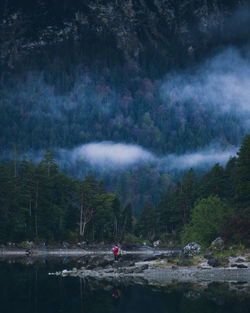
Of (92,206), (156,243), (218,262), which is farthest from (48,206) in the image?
(218,262)

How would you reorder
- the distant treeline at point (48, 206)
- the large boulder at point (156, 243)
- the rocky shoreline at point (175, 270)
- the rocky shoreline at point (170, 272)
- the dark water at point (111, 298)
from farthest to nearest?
the large boulder at point (156, 243) → the distant treeline at point (48, 206) → the rocky shoreline at point (175, 270) → the rocky shoreline at point (170, 272) → the dark water at point (111, 298)

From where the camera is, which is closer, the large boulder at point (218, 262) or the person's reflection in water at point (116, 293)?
the person's reflection in water at point (116, 293)

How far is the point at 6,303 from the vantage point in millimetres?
26453

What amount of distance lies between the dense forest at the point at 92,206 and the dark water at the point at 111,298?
87.2ft

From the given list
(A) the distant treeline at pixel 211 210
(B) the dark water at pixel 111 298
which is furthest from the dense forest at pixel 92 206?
(B) the dark water at pixel 111 298

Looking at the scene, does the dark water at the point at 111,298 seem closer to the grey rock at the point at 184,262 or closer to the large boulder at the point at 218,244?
the grey rock at the point at 184,262

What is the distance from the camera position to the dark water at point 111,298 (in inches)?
971

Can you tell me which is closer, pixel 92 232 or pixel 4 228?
pixel 4 228

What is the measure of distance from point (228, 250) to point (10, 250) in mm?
41685

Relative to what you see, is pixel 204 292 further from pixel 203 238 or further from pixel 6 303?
pixel 203 238

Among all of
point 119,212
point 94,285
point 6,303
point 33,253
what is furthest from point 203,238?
point 119,212

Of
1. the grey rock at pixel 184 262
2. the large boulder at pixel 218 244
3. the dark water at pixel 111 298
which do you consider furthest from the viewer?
the large boulder at pixel 218 244

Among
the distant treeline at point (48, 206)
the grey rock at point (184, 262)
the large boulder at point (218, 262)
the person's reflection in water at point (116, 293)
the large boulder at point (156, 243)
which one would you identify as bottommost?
the large boulder at point (156, 243)

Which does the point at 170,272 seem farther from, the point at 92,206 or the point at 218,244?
the point at 92,206
